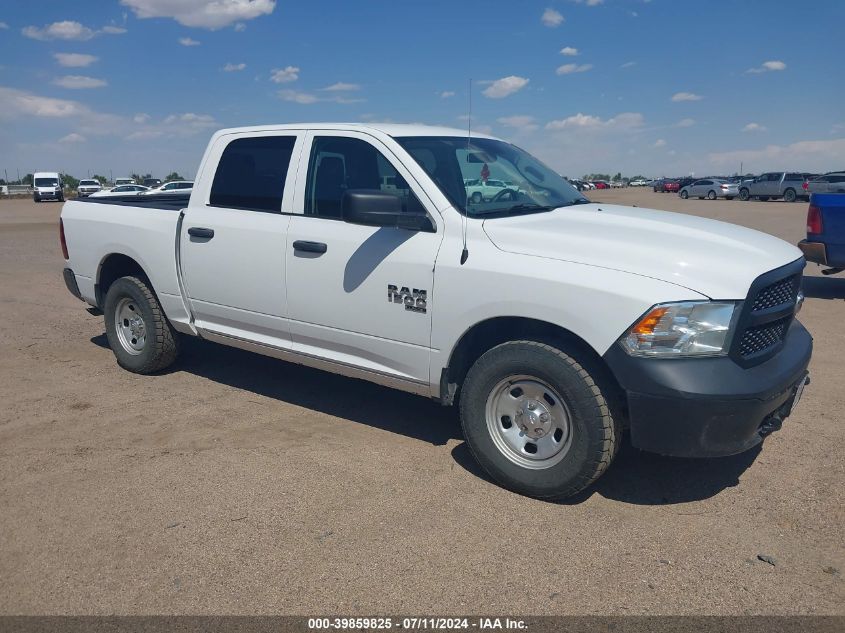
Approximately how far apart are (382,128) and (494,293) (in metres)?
1.53

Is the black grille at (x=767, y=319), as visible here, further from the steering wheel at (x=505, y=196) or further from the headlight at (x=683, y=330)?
the steering wheel at (x=505, y=196)

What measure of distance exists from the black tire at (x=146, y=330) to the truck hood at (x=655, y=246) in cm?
312

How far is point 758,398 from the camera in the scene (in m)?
3.40

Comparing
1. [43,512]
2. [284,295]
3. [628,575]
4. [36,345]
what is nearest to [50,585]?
[43,512]

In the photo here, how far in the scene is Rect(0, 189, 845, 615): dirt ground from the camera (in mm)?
3014

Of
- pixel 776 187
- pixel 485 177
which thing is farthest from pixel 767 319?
pixel 776 187

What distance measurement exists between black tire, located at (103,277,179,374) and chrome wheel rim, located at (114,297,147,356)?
0.05 feet

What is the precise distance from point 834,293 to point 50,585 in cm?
1018

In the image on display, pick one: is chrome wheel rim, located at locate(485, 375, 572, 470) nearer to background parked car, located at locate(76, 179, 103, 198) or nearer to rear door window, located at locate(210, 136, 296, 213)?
rear door window, located at locate(210, 136, 296, 213)

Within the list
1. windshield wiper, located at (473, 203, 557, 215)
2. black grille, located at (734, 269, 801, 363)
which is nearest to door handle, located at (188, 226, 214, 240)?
windshield wiper, located at (473, 203, 557, 215)

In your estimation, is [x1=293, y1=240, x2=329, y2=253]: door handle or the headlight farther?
[x1=293, y1=240, x2=329, y2=253]: door handle

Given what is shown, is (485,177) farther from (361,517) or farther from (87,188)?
(87,188)

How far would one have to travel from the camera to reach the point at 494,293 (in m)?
3.79

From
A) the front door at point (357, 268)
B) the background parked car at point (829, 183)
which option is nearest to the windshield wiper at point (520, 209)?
the front door at point (357, 268)
